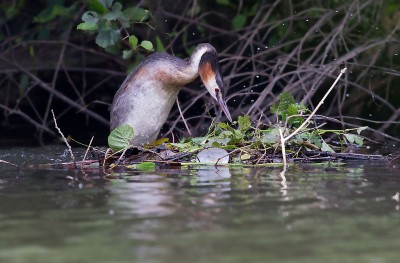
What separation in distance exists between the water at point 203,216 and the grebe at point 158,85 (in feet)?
4.30

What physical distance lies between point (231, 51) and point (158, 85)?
3.10 meters

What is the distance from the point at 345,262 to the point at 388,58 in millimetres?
6848

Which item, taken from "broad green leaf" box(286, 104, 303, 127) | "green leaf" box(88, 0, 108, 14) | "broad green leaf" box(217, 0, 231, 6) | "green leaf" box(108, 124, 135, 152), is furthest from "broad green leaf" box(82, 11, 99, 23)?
"broad green leaf" box(286, 104, 303, 127)

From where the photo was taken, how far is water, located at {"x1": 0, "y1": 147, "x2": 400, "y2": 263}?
375 centimetres

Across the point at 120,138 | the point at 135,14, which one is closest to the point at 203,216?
the point at 120,138

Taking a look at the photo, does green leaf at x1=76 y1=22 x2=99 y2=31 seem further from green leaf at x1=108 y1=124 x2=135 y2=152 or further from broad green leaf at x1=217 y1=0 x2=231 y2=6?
broad green leaf at x1=217 y1=0 x2=231 y2=6

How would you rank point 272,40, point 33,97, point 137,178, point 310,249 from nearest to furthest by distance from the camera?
point 310,249 < point 137,178 < point 272,40 < point 33,97

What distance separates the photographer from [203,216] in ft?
14.8

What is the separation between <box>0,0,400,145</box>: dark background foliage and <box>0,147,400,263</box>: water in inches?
103

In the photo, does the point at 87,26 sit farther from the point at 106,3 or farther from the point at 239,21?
the point at 239,21

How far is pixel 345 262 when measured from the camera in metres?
3.53

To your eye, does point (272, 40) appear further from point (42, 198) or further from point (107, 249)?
point (107, 249)

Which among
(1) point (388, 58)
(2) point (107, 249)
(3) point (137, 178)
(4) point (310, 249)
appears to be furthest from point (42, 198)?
(1) point (388, 58)

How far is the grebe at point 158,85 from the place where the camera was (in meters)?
7.70
